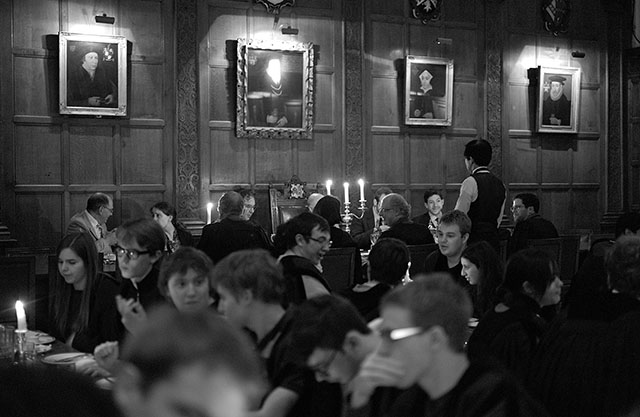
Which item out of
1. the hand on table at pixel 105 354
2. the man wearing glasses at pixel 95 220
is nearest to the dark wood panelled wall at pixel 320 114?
the man wearing glasses at pixel 95 220

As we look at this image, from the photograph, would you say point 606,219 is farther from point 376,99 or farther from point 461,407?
point 461,407

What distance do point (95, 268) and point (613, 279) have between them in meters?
2.85

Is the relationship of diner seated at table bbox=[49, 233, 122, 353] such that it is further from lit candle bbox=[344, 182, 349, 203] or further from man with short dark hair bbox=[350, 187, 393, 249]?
lit candle bbox=[344, 182, 349, 203]

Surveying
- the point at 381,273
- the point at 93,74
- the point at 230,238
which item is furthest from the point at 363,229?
the point at 381,273

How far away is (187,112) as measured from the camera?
32.6 feet

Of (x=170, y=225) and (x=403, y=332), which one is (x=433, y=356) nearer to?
(x=403, y=332)

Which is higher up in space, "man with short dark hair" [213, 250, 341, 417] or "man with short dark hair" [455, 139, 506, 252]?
"man with short dark hair" [455, 139, 506, 252]

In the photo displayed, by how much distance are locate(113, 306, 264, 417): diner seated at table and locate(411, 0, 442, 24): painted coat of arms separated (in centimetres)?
1082

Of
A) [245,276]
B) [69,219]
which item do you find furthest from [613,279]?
[69,219]

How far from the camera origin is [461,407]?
7.21ft

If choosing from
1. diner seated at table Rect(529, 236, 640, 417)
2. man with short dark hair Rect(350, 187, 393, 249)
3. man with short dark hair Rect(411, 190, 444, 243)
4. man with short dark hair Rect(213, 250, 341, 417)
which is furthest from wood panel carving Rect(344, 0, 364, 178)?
man with short dark hair Rect(213, 250, 341, 417)

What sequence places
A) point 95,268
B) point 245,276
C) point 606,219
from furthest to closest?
point 606,219 → point 95,268 → point 245,276

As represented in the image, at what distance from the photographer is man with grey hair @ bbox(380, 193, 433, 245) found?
726cm

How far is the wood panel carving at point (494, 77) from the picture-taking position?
38.4 ft
